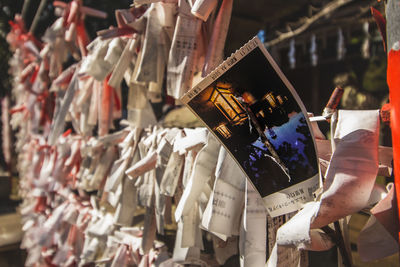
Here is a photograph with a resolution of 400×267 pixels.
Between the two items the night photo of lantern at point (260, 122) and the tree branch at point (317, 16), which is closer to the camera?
the night photo of lantern at point (260, 122)

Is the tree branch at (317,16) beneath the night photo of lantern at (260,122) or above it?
above

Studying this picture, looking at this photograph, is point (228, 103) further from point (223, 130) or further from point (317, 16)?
point (317, 16)

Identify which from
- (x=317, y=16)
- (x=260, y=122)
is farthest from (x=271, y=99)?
(x=317, y=16)

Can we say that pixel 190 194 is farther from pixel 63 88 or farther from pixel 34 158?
pixel 34 158

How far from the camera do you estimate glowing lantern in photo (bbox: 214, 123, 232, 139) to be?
59 cm

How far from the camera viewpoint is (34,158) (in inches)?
80.0

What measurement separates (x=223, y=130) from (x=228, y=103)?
2.0 inches

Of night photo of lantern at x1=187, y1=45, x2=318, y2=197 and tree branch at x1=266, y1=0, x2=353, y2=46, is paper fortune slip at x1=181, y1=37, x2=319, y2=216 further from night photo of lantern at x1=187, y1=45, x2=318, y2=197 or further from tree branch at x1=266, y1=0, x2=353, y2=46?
tree branch at x1=266, y1=0, x2=353, y2=46

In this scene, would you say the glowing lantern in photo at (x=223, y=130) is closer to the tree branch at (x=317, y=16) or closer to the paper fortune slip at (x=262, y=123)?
the paper fortune slip at (x=262, y=123)

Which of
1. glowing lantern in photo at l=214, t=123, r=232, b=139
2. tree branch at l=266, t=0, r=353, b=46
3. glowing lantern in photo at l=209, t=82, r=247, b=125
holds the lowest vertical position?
glowing lantern in photo at l=214, t=123, r=232, b=139

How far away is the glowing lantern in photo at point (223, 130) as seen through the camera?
0.59 metres

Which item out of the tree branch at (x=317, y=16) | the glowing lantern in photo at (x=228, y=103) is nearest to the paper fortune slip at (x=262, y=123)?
the glowing lantern in photo at (x=228, y=103)

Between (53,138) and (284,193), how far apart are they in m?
1.20

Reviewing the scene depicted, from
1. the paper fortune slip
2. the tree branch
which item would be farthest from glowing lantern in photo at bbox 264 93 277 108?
the tree branch
